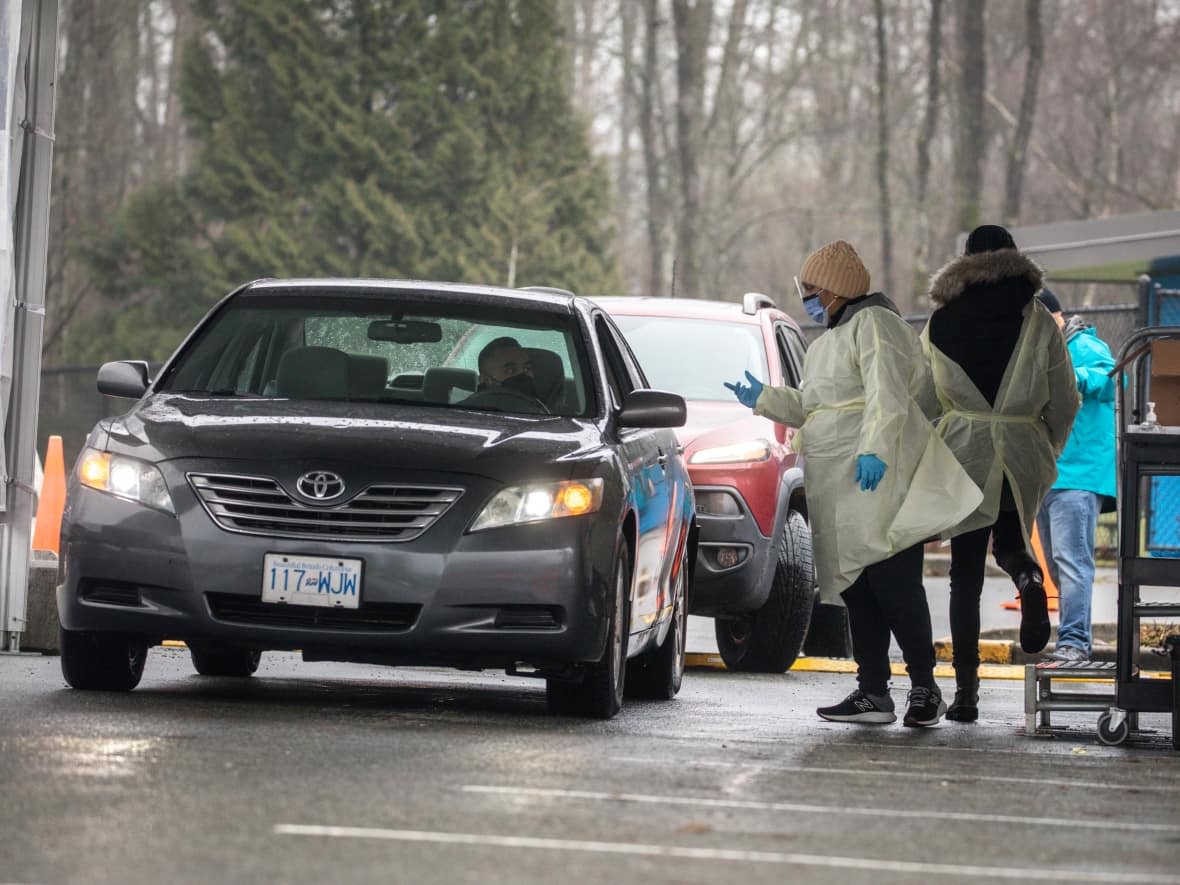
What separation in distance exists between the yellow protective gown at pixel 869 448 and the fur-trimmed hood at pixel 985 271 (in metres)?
0.43

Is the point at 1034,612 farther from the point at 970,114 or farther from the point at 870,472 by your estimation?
the point at 970,114

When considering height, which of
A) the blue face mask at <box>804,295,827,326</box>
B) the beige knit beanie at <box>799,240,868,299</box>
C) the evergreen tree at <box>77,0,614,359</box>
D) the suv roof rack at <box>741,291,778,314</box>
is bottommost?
the blue face mask at <box>804,295,827,326</box>

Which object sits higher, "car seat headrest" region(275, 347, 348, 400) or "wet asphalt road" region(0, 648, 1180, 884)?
"car seat headrest" region(275, 347, 348, 400)

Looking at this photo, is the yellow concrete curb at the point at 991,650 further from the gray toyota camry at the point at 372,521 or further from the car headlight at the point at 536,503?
the car headlight at the point at 536,503

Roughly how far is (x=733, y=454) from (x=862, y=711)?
2.56 metres

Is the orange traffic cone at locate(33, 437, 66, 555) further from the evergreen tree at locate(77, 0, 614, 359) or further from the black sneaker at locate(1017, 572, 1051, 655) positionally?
the evergreen tree at locate(77, 0, 614, 359)

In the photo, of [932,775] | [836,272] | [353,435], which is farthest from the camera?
[836,272]

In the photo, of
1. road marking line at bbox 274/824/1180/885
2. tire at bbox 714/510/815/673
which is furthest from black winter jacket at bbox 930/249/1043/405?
road marking line at bbox 274/824/1180/885

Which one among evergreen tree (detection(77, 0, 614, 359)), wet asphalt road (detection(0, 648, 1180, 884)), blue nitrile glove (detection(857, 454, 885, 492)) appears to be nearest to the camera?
wet asphalt road (detection(0, 648, 1180, 884))

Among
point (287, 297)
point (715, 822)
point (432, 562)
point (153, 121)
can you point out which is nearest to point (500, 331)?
point (287, 297)

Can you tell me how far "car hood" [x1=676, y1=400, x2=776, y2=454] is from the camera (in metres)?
11.4

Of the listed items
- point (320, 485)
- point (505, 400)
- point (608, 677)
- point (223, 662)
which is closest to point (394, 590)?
point (320, 485)

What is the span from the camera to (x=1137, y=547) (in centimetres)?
823

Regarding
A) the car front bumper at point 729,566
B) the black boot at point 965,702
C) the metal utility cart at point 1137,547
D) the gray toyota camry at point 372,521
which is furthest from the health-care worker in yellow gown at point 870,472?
the car front bumper at point 729,566
